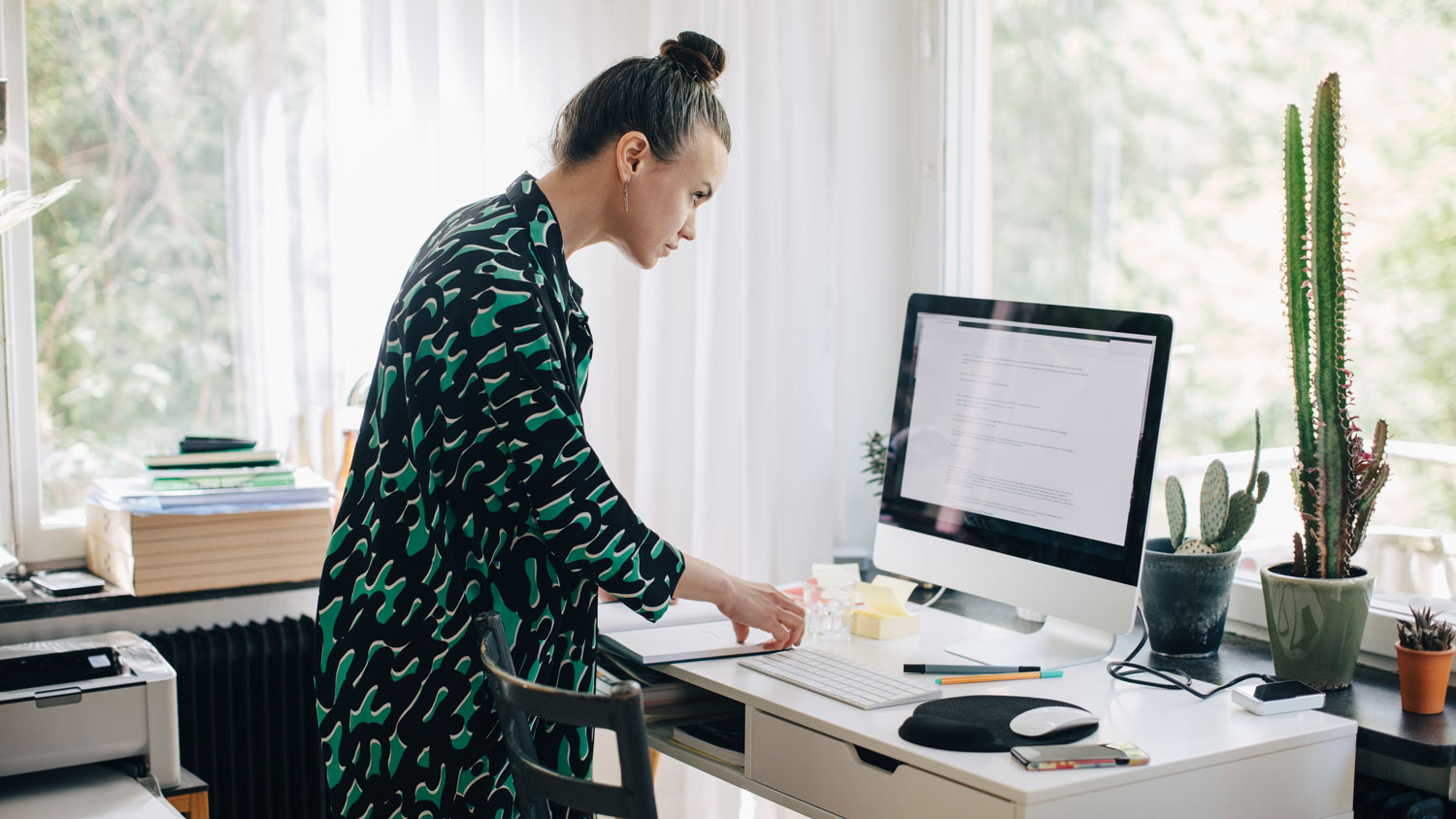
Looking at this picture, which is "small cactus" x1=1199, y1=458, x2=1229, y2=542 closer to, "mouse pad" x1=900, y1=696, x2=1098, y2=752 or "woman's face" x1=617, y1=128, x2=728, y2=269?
"mouse pad" x1=900, y1=696, x2=1098, y2=752

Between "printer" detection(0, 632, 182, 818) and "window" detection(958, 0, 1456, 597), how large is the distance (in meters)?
1.62

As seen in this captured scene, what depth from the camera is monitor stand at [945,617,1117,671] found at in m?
1.60

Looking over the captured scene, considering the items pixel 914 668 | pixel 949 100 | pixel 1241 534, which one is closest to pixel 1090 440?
pixel 1241 534

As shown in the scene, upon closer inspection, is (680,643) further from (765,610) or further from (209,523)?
(209,523)

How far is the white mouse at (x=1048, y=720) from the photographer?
126 centimetres

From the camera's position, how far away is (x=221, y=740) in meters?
2.16

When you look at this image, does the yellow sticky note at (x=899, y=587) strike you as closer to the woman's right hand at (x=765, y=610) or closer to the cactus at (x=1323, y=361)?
the woman's right hand at (x=765, y=610)

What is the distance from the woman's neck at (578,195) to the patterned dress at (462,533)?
0.16 feet

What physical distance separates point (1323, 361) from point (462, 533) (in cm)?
101

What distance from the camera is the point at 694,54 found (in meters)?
1.47

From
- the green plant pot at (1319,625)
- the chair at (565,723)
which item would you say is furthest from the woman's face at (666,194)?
the green plant pot at (1319,625)

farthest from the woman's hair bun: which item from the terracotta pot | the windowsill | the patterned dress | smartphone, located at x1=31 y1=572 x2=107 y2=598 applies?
smartphone, located at x1=31 y1=572 x2=107 y2=598

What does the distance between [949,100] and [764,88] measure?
0.38 m

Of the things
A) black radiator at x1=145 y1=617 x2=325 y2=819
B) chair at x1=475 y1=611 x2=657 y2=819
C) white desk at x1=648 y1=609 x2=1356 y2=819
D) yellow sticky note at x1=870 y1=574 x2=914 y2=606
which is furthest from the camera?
black radiator at x1=145 y1=617 x2=325 y2=819
